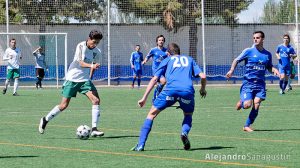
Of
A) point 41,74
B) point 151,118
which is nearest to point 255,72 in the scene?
point 151,118

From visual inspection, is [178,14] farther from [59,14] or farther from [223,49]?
[59,14]

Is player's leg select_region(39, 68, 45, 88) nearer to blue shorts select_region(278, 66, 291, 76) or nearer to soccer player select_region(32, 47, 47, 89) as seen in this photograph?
soccer player select_region(32, 47, 47, 89)

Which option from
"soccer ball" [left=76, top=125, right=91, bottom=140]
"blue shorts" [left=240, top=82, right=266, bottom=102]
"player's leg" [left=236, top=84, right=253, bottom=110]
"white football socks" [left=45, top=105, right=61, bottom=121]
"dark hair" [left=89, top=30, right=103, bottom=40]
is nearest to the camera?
"soccer ball" [left=76, top=125, right=91, bottom=140]

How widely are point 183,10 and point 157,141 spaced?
3442cm

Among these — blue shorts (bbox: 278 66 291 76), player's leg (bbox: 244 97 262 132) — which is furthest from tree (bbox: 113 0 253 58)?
player's leg (bbox: 244 97 262 132)

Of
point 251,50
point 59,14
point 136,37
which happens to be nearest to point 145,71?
point 136,37

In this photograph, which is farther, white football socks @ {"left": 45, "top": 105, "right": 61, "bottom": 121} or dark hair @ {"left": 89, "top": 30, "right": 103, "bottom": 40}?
white football socks @ {"left": 45, "top": 105, "right": 61, "bottom": 121}

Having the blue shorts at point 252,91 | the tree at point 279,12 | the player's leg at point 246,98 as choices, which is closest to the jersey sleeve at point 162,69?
the player's leg at point 246,98

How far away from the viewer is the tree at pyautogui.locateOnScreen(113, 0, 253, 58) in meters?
46.3

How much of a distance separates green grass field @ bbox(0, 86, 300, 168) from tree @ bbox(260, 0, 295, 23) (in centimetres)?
2512

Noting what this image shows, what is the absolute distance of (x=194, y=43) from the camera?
46.6m

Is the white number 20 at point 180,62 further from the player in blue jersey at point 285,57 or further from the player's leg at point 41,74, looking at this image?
the player's leg at point 41,74

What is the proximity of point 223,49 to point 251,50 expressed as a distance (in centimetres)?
3238

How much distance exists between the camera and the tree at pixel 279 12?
1863 inches
